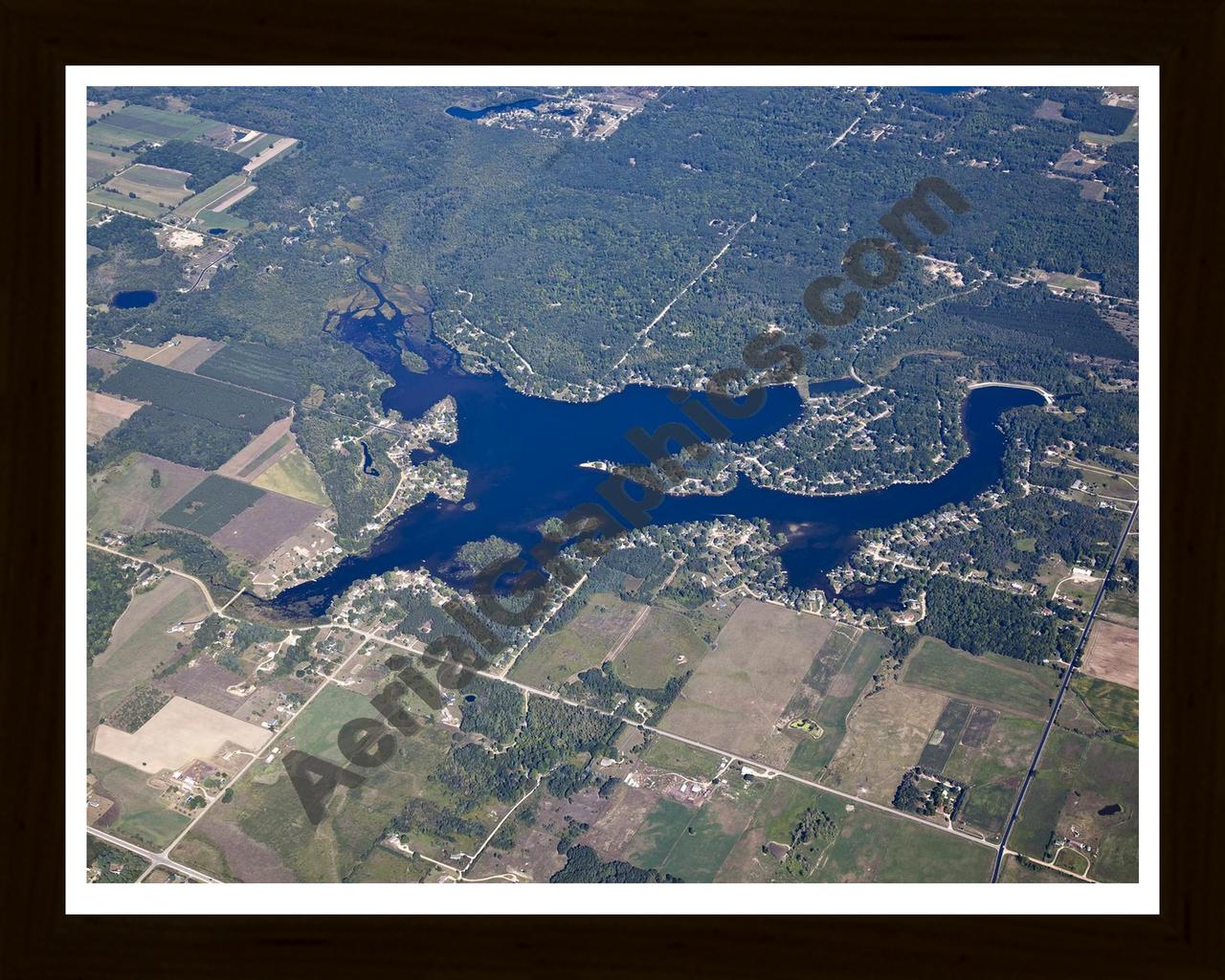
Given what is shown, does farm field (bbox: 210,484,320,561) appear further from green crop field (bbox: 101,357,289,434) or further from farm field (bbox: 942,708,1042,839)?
farm field (bbox: 942,708,1042,839)

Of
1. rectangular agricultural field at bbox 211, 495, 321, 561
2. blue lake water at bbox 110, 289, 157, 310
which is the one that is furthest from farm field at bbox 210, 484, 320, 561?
blue lake water at bbox 110, 289, 157, 310

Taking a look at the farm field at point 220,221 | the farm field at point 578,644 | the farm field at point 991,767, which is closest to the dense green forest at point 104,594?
the farm field at point 578,644

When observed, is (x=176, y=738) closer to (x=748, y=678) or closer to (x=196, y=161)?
(x=748, y=678)

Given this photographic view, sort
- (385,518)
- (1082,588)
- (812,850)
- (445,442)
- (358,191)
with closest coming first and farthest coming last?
(812,850) < (1082,588) < (385,518) < (445,442) < (358,191)

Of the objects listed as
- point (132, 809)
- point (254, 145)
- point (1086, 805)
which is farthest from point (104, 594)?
point (254, 145)

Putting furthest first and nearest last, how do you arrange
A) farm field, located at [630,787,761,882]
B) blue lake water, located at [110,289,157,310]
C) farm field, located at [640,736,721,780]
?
blue lake water, located at [110,289,157,310], farm field, located at [640,736,721,780], farm field, located at [630,787,761,882]
